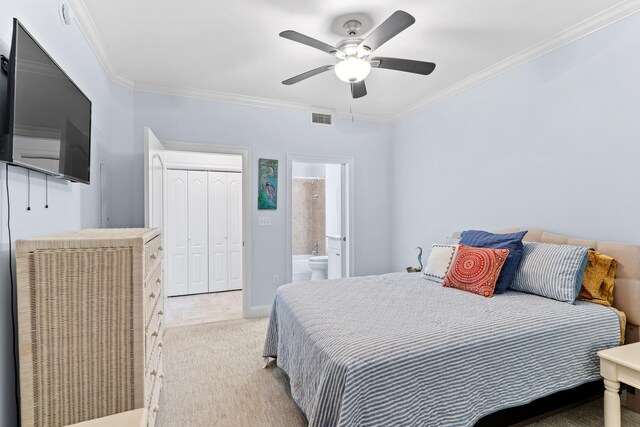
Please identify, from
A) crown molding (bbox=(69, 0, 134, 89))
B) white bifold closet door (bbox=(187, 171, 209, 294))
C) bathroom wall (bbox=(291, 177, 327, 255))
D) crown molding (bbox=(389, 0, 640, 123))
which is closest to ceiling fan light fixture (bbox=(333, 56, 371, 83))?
crown molding (bbox=(389, 0, 640, 123))

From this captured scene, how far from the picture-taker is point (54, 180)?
1.76 metres

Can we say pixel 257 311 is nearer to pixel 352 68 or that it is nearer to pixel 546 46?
pixel 352 68

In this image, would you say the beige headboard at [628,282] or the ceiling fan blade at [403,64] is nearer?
the beige headboard at [628,282]

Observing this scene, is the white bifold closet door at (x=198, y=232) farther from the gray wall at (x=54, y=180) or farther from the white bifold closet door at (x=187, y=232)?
the gray wall at (x=54, y=180)

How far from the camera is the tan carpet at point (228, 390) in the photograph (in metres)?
1.98

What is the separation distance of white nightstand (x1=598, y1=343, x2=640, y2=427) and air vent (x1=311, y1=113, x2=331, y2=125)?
3531 millimetres

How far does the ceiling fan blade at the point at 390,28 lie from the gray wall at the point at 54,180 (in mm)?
1772

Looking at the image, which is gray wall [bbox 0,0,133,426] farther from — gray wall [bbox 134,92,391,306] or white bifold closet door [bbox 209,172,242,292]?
white bifold closet door [bbox 209,172,242,292]

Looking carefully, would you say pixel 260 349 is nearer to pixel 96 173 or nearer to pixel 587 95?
pixel 96 173

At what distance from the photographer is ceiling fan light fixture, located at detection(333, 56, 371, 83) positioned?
2.28 m

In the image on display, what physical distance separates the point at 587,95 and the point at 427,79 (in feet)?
4.59

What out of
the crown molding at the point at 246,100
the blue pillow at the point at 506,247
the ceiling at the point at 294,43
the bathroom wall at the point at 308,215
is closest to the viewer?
the ceiling at the point at 294,43

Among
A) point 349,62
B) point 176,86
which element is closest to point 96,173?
point 176,86

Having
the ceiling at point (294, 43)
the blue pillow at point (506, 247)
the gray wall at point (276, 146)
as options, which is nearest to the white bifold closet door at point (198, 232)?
the gray wall at point (276, 146)
